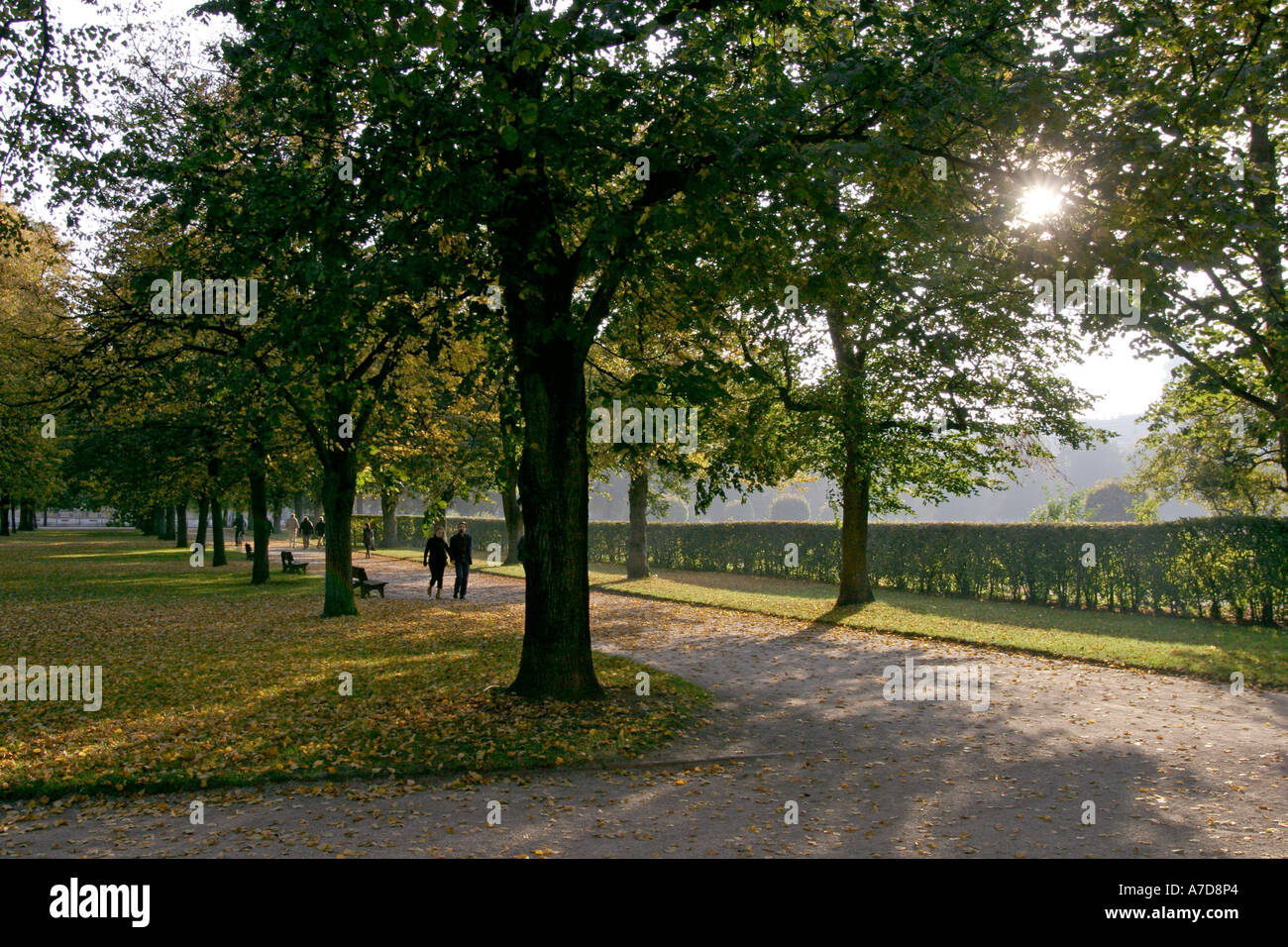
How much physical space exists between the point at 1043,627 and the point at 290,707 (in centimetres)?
1420

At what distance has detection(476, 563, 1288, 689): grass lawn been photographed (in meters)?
12.9

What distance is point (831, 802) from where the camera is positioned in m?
6.53

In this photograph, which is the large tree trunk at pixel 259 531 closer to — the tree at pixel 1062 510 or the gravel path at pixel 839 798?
the gravel path at pixel 839 798

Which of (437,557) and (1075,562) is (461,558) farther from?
(1075,562)

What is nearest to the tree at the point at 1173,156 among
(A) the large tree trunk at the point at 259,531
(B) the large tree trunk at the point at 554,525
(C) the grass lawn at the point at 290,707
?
(B) the large tree trunk at the point at 554,525

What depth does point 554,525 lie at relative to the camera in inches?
362

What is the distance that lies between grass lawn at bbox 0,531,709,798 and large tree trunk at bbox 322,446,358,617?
2.07ft

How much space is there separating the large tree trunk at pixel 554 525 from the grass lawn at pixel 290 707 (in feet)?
1.44

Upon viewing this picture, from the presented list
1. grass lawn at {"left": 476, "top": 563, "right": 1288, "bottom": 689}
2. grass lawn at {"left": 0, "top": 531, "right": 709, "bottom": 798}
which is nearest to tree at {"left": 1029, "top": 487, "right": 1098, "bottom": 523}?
grass lawn at {"left": 476, "top": 563, "right": 1288, "bottom": 689}

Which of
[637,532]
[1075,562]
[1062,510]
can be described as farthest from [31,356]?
[1062,510]

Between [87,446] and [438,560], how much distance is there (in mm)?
10426

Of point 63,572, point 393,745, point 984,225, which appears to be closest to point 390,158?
point 393,745

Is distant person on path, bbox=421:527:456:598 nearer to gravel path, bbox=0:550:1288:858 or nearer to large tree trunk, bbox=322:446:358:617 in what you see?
large tree trunk, bbox=322:446:358:617

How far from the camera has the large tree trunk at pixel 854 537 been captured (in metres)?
19.5
